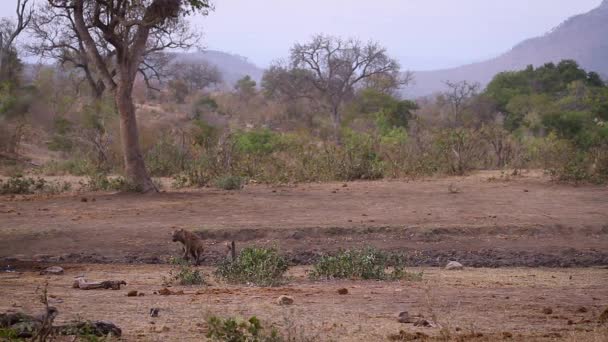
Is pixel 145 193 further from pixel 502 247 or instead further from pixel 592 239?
pixel 592 239

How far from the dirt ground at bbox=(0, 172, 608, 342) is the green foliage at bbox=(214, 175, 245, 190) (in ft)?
0.67

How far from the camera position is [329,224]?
13867mm

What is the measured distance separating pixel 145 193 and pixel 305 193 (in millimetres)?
3342

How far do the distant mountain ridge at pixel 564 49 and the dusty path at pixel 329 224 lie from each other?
78.9 meters

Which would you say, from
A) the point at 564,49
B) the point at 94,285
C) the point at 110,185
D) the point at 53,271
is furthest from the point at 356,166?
the point at 564,49

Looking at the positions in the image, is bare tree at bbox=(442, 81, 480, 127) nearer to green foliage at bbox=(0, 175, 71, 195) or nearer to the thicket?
the thicket

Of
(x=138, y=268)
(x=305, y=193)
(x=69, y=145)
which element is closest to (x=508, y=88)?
(x=69, y=145)

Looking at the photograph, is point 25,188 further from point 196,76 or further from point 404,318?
point 196,76

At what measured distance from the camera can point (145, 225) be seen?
1392 centimetres

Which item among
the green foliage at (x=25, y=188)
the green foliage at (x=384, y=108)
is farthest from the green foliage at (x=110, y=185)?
the green foliage at (x=384, y=108)

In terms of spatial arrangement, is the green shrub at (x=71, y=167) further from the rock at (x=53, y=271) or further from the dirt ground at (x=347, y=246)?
the rock at (x=53, y=271)

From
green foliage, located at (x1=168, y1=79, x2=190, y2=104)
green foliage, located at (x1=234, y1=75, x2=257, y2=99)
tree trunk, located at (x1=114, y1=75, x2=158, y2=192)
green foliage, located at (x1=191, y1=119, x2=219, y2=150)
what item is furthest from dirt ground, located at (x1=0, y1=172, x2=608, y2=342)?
green foliage, located at (x1=234, y1=75, x2=257, y2=99)

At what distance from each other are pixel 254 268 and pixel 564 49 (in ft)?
365

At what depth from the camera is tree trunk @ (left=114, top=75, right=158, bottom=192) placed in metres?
16.7
